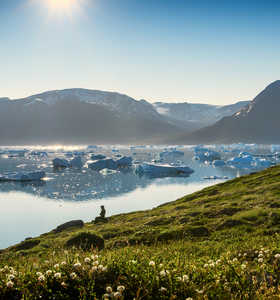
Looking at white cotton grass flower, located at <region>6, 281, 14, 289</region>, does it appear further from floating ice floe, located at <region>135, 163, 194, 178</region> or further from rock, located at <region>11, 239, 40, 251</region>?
floating ice floe, located at <region>135, 163, 194, 178</region>

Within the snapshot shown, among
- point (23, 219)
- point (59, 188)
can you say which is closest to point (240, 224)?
point (23, 219)

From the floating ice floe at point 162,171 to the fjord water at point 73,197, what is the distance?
12.9ft

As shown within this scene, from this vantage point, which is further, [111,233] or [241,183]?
[241,183]

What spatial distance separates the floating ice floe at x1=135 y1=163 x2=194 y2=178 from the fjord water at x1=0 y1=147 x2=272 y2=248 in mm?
3929

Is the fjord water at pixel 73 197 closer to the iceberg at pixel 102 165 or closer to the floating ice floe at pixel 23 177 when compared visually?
the floating ice floe at pixel 23 177

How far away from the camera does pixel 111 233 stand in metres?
24.5

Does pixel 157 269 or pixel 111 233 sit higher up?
pixel 157 269

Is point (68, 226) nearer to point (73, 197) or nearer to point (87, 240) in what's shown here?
point (87, 240)

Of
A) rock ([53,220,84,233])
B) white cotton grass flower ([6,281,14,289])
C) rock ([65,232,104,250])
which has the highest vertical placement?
white cotton grass flower ([6,281,14,289])

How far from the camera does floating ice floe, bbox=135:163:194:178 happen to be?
8781 cm

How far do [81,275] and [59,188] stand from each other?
6064cm

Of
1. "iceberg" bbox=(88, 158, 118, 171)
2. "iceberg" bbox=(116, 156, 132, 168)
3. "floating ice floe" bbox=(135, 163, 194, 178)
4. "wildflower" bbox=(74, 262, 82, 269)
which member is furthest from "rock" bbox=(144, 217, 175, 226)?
"iceberg" bbox=(116, 156, 132, 168)

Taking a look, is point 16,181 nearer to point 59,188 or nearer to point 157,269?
point 59,188

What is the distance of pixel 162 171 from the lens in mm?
89375
